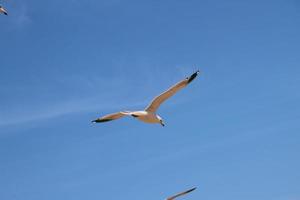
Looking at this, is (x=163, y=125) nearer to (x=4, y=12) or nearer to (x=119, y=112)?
(x=119, y=112)

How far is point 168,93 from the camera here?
235ft

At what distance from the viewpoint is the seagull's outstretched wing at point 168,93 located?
70.7 metres

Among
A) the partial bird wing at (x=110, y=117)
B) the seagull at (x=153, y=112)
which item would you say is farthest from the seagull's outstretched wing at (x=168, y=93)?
the partial bird wing at (x=110, y=117)

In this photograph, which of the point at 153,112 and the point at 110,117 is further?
the point at 153,112

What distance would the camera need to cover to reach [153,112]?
238 ft

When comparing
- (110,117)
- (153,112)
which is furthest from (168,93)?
(110,117)

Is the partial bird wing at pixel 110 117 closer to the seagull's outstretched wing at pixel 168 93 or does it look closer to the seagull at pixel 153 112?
the seagull at pixel 153 112

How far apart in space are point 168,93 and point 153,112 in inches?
54.1

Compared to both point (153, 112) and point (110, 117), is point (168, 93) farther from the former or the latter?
point (110, 117)

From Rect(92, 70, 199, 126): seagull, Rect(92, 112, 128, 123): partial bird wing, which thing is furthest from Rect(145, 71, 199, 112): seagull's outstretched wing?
Rect(92, 112, 128, 123): partial bird wing

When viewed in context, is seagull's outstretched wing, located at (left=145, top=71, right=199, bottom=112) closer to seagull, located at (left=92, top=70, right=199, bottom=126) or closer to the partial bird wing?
seagull, located at (left=92, top=70, right=199, bottom=126)

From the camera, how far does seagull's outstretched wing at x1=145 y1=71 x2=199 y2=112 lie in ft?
232

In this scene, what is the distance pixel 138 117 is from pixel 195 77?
2.98m

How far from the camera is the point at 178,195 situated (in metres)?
71.6
